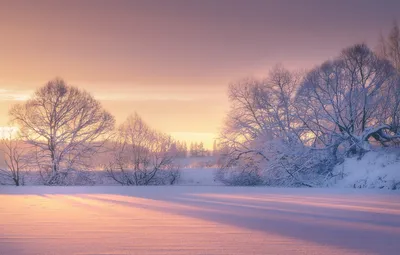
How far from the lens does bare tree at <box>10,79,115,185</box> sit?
30.1 m

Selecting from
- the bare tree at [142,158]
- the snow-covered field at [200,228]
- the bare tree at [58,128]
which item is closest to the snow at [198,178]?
the bare tree at [142,158]

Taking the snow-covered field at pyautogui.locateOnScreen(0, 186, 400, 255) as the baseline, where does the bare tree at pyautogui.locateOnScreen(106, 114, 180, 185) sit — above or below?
above

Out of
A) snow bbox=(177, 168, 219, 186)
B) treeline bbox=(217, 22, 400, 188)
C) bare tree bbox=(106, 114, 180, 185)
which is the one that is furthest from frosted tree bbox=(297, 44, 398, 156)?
bare tree bbox=(106, 114, 180, 185)

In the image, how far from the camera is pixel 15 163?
3027cm

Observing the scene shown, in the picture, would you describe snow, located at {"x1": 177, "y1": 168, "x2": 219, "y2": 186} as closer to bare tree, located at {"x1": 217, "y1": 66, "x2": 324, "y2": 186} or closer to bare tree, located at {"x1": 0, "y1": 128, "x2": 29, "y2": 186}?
bare tree, located at {"x1": 217, "y1": 66, "x2": 324, "y2": 186}

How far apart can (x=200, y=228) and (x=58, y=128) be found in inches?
924

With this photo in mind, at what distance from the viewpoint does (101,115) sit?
3184 centimetres

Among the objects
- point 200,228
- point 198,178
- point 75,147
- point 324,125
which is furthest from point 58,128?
point 200,228

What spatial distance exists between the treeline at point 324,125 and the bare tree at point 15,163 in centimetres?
1371

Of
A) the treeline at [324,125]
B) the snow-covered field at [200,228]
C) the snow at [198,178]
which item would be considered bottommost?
the snow-covered field at [200,228]

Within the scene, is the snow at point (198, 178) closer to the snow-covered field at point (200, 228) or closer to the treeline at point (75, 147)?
the treeline at point (75, 147)

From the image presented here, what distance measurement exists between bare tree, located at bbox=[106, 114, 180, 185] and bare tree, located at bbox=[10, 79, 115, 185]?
6.75ft

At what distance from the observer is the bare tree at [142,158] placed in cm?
3158

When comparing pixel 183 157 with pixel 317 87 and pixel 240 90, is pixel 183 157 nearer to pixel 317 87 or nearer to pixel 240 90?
pixel 240 90
